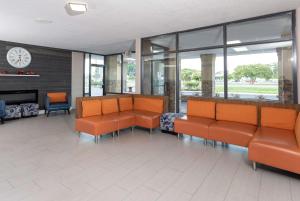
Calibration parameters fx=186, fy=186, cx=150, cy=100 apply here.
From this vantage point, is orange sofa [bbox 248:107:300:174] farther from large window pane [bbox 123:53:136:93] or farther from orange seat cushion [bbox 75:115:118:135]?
large window pane [bbox 123:53:136:93]

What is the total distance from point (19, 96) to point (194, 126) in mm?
6538

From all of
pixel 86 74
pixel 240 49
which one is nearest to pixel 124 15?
pixel 240 49

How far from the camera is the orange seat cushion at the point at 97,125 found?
12.9 feet

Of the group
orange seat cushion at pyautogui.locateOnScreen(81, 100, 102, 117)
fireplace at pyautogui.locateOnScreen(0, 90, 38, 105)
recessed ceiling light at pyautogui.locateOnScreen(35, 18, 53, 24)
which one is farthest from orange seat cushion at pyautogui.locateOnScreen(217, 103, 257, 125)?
fireplace at pyautogui.locateOnScreen(0, 90, 38, 105)

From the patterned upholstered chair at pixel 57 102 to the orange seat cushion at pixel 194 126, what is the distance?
197 inches

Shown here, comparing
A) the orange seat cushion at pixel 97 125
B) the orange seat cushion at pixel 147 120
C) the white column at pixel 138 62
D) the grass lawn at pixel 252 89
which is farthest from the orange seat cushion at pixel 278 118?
the white column at pixel 138 62

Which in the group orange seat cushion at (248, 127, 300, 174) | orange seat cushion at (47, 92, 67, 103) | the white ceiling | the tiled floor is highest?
the white ceiling

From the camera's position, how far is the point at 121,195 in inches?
83.6

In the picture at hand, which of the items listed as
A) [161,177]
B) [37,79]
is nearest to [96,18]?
[161,177]

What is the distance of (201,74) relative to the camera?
527cm

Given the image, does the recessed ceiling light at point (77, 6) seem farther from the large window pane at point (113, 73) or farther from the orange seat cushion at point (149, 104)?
the large window pane at point (113, 73)

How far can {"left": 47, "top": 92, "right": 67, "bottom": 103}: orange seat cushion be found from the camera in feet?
24.2

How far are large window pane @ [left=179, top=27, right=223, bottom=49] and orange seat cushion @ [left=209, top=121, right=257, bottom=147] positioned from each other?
2255mm

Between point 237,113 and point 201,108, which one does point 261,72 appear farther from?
point 201,108
